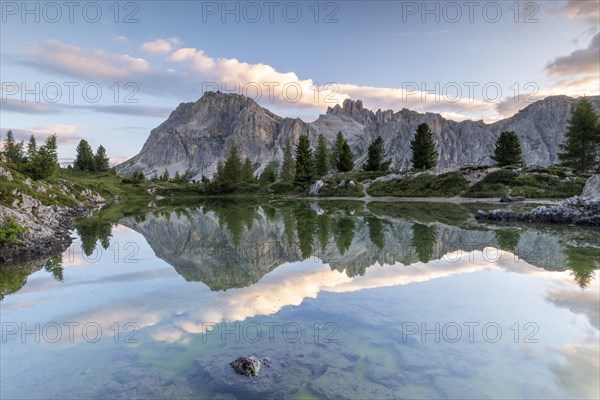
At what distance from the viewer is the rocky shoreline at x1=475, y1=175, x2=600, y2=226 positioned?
1359 inches

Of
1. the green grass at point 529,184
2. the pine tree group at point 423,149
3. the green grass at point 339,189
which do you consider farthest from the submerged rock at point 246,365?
the pine tree group at point 423,149

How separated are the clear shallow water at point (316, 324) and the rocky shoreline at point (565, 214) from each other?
38.0 ft

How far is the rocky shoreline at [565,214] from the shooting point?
34.5m

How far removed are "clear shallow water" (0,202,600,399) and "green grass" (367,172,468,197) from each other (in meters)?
50.3

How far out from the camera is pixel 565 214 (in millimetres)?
36188

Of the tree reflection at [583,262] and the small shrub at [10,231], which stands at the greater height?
the small shrub at [10,231]

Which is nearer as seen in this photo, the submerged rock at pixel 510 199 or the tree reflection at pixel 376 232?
the tree reflection at pixel 376 232

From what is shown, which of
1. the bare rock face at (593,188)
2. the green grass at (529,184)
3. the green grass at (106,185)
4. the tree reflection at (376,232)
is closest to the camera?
the tree reflection at (376,232)

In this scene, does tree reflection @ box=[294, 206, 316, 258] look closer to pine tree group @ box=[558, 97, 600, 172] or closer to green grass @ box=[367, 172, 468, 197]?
green grass @ box=[367, 172, 468, 197]

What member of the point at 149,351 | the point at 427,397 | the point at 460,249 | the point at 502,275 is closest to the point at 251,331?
the point at 149,351

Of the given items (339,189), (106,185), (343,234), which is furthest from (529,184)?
(106,185)

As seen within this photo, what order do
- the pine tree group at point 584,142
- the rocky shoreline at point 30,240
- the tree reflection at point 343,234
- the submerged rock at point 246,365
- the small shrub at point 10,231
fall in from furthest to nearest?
1. the pine tree group at point 584,142
2. the tree reflection at point 343,234
3. the rocky shoreline at point 30,240
4. the small shrub at point 10,231
5. the submerged rock at point 246,365

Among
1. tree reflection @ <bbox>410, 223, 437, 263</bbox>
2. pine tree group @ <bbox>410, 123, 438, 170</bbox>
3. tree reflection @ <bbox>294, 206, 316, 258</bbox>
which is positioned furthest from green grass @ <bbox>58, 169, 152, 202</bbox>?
pine tree group @ <bbox>410, 123, 438, 170</bbox>

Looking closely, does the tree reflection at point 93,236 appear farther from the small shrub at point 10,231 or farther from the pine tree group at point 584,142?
the pine tree group at point 584,142
